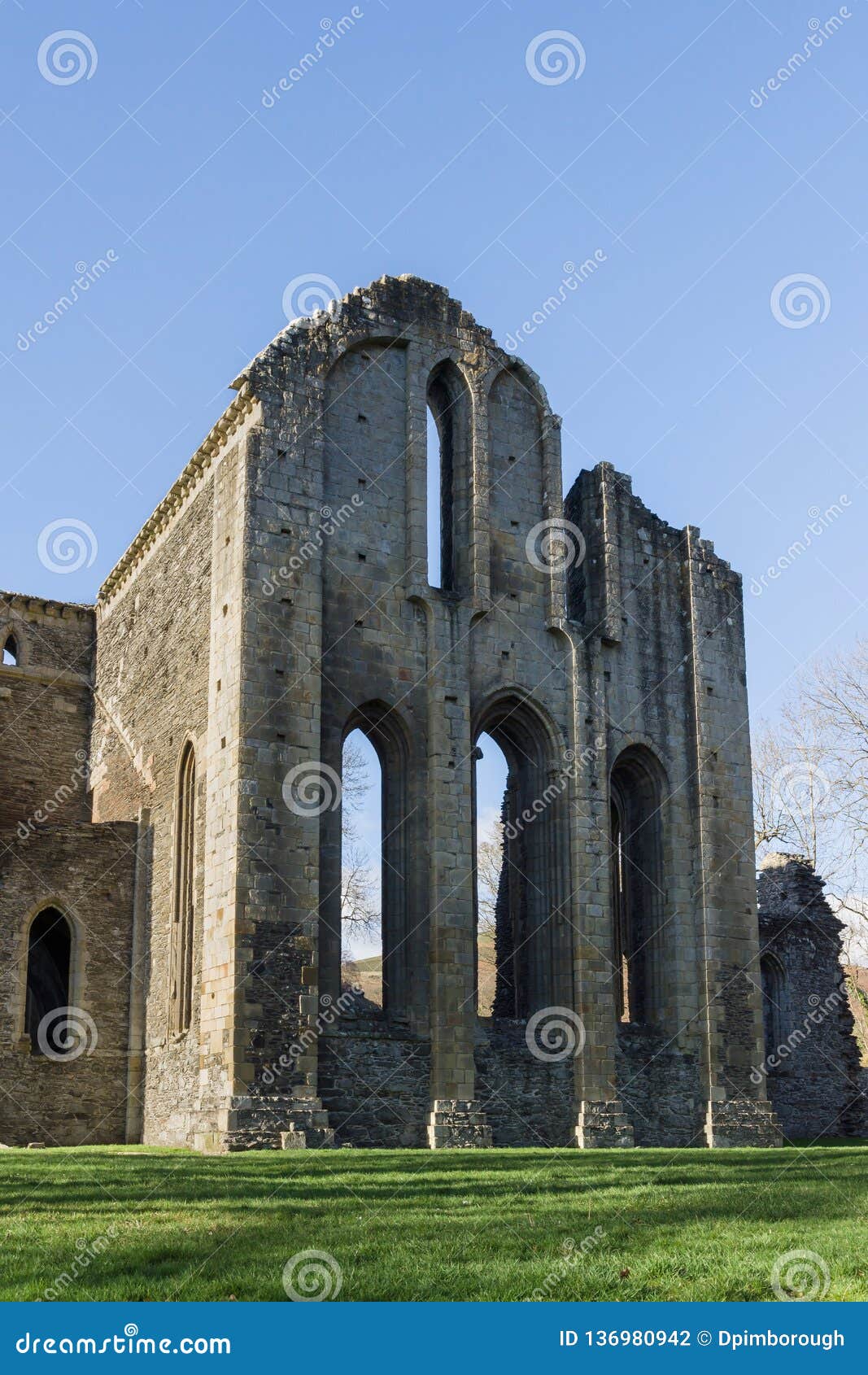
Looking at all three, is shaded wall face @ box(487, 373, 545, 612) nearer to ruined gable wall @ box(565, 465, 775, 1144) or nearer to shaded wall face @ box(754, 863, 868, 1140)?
ruined gable wall @ box(565, 465, 775, 1144)

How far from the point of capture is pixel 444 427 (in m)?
23.4

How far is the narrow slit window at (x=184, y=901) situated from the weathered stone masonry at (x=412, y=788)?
0.21 feet

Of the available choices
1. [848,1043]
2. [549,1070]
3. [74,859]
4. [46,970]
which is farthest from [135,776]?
[848,1043]

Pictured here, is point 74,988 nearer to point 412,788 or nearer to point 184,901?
point 184,901

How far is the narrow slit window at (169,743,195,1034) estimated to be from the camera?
21016mm

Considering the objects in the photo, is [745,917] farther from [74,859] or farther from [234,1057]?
[74,859]

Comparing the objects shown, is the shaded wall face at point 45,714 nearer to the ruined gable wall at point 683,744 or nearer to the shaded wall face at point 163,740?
the shaded wall face at point 163,740

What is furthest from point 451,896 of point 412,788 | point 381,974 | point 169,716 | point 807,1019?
point 381,974

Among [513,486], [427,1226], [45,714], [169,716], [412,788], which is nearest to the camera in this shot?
[427,1226]

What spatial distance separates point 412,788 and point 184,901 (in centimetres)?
417

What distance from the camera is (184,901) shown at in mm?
21703

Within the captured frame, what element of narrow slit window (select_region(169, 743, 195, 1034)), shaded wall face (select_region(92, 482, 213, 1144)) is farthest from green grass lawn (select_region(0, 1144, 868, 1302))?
narrow slit window (select_region(169, 743, 195, 1034))

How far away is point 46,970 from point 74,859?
542 centimetres

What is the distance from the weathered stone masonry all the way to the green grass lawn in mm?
4444
